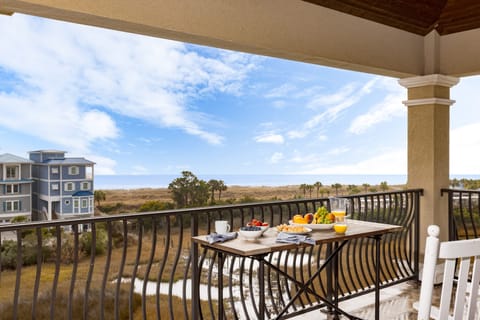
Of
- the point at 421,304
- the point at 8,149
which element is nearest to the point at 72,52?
the point at 8,149

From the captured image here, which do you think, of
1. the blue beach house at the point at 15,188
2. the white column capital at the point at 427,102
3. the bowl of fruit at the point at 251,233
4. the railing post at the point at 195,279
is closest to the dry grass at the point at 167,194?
the blue beach house at the point at 15,188

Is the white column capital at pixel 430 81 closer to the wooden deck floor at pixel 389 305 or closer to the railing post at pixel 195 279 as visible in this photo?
the wooden deck floor at pixel 389 305

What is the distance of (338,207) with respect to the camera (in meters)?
3.03

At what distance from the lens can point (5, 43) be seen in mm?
9695

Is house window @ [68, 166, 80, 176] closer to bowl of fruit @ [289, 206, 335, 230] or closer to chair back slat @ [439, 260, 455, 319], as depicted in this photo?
bowl of fruit @ [289, 206, 335, 230]

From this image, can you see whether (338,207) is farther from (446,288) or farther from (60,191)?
(60,191)

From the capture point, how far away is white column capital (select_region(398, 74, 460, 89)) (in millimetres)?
4918

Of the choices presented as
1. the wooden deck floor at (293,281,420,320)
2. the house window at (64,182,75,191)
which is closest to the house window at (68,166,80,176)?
the house window at (64,182,75,191)

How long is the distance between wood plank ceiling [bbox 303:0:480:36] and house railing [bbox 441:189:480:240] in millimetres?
2064

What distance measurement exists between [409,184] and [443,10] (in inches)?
88.1

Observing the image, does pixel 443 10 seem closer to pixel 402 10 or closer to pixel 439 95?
pixel 402 10

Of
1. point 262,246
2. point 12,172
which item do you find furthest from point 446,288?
point 12,172

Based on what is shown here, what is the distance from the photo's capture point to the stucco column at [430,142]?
493cm

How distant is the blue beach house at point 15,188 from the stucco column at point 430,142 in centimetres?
555
